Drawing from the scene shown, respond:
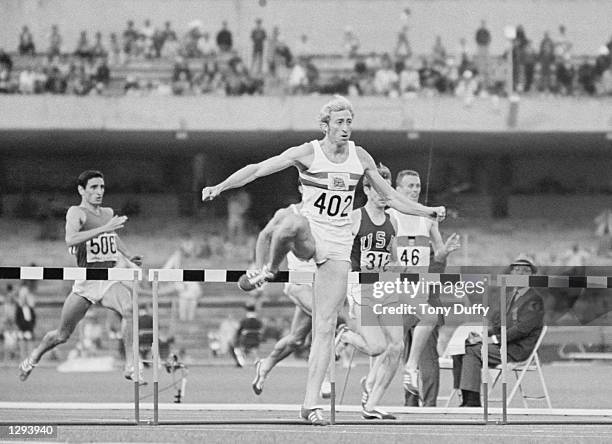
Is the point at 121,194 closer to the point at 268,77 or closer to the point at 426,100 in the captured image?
the point at 268,77

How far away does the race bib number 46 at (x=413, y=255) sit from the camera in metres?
11.4

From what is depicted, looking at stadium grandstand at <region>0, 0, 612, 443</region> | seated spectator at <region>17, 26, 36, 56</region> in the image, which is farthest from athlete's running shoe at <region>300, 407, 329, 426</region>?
seated spectator at <region>17, 26, 36, 56</region>

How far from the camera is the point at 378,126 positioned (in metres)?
31.0

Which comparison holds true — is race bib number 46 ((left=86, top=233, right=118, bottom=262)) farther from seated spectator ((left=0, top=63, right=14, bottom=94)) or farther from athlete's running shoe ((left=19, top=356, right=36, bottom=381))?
seated spectator ((left=0, top=63, right=14, bottom=94))

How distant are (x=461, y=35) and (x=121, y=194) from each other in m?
10.2

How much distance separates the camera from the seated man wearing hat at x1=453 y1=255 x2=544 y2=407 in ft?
35.5

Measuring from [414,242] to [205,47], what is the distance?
22.5 m

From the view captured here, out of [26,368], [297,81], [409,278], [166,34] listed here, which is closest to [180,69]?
[166,34]

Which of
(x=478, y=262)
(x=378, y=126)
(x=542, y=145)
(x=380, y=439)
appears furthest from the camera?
(x=542, y=145)

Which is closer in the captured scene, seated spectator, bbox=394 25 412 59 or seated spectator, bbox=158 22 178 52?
seated spectator, bbox=158 22 178 52

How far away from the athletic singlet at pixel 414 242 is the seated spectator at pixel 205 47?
875 inches

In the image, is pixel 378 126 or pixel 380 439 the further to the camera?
pixel 378 126

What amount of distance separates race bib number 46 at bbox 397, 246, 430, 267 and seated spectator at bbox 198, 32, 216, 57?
22282mm

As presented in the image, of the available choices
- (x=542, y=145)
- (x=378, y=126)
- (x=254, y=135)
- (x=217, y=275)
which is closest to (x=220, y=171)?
(x=254, y=135)
